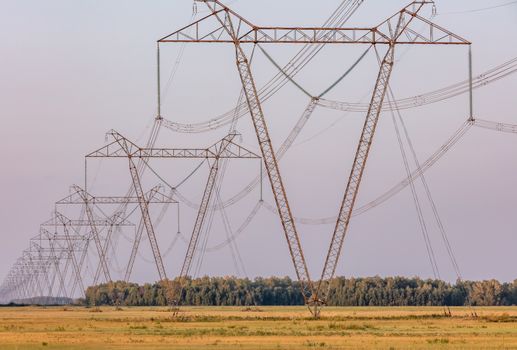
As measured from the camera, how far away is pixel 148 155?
556 feet

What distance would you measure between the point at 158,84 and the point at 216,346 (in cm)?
2799

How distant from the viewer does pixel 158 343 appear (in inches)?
3563

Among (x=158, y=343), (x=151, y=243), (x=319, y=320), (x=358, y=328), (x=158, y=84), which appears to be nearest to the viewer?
(x=158, y=343)

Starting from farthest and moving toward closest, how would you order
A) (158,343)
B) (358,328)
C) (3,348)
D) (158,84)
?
(358,328) < (158,84) < (158,343) < (3,348)

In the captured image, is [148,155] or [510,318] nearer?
[510,318]

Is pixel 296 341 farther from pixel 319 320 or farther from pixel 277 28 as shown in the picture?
pixel 319 320

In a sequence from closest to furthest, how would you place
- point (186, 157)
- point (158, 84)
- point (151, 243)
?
point (158, 84) < point (186, 157) < point (151, 243)

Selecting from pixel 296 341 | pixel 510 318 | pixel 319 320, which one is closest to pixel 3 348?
pixel 296 341

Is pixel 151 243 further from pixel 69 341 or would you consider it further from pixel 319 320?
pixel 69 341

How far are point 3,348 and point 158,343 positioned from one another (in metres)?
11.2

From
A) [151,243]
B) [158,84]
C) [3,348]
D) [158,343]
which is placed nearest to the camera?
[3,348]

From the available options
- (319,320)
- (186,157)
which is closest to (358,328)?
(319,320)

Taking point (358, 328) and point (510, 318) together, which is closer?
point (358, 328)

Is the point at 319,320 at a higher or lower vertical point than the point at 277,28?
lower
